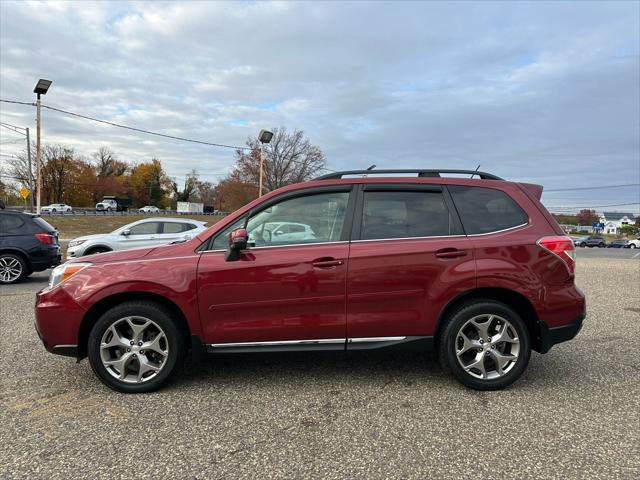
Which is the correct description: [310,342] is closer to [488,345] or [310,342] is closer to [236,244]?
[236,244]

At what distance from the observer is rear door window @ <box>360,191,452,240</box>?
11.8 ft

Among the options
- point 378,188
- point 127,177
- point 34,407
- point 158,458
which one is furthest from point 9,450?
point 127,177

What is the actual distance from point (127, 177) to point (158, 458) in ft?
317

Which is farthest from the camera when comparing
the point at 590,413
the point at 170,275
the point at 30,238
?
the point at 30,238

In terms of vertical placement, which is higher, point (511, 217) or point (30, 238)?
point (511, 217)

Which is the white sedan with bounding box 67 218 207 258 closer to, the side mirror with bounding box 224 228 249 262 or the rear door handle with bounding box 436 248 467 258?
the side mirror with bounding box 224 228 249 262

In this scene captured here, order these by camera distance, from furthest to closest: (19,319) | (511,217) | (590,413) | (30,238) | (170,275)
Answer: (30,238) < (19,319) < (511,217) < (170,275) < (590,413)

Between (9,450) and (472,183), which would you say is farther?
(472,183)

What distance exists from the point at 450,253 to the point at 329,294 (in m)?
1.03

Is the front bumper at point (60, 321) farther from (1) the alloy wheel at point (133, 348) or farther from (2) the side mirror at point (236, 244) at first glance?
(2) the side mirror at point (236, 244)

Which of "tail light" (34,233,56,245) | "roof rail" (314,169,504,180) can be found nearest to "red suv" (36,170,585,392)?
"roof rail" (314,169,504,180)

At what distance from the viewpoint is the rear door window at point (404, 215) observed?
11.8 feet

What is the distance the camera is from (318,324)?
3443mm

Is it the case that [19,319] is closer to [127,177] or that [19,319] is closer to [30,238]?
[30,238]
